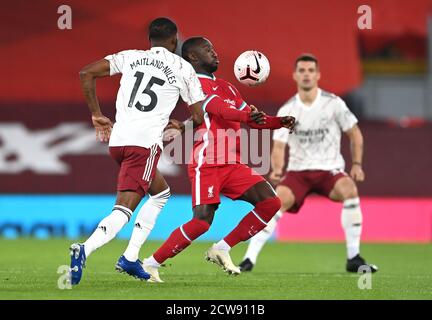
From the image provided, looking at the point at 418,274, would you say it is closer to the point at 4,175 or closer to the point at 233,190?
the point at 233,190

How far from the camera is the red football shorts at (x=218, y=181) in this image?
26.5 ft

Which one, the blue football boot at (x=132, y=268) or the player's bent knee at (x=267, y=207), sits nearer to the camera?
the blue football boot at (x=132, y=268)

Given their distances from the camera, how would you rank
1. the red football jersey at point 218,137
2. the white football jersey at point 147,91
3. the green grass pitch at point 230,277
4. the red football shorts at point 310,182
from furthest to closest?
the red football shorts at point 310,182 → the red football jersey at point 218,137 → the white football jersey at point 147,91 → the green grass pitch at point 230,277

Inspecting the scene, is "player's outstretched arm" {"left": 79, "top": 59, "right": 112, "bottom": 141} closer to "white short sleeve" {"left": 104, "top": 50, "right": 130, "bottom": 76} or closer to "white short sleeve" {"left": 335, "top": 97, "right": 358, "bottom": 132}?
"white short sleeve" {"left": 104, "top": 50, "right": 130, "bottom": 76}

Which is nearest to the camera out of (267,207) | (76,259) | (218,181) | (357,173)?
(76,259)

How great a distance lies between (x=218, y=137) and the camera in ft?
27.1

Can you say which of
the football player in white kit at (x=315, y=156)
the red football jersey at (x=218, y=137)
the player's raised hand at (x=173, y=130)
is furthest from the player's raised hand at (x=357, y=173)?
the player's raised hand at (x=173, y=130)

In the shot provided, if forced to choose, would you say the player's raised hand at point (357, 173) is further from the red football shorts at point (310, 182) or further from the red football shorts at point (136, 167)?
the red football shorts at point (136, 167)

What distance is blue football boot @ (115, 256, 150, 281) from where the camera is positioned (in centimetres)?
772

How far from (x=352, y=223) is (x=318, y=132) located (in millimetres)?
961

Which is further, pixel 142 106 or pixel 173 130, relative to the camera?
pixel 173 130

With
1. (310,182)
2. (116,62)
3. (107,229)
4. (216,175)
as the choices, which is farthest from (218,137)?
(310,182)

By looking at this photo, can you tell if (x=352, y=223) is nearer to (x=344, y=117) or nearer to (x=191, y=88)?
(x=344, y=117)

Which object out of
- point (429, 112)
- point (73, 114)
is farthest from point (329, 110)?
point (429, 112)
